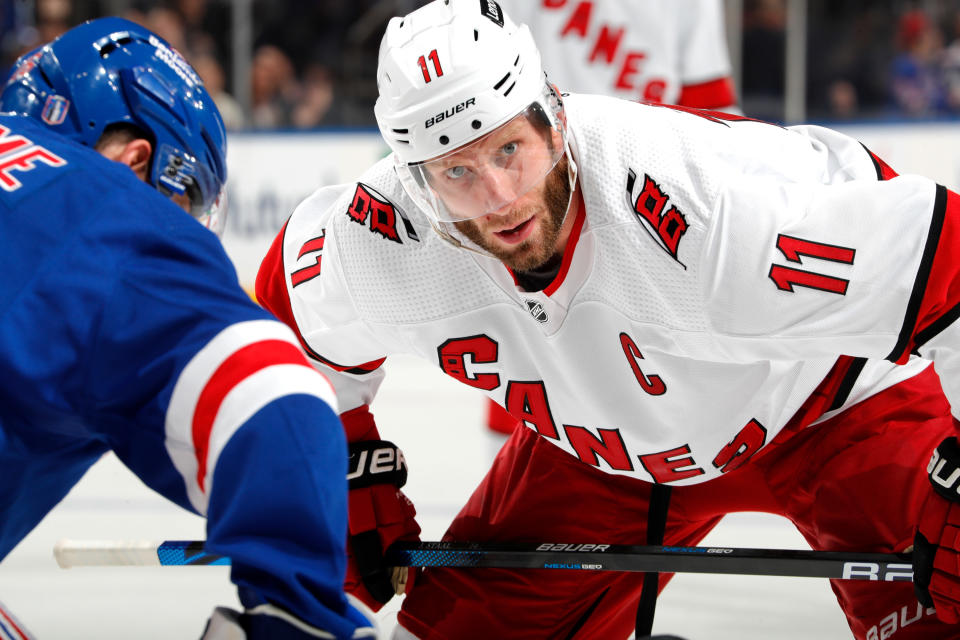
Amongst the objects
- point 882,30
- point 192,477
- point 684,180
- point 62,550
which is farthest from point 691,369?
point 882,30

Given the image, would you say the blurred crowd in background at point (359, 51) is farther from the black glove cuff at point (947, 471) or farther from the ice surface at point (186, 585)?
the black glove cuff at point (947, 471)

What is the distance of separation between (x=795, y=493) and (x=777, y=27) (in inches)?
176

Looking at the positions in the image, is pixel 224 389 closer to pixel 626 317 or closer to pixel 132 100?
pixel 626 317

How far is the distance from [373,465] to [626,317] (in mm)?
615

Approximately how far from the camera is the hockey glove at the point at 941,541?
1694 millimetres

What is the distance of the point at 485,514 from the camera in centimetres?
219

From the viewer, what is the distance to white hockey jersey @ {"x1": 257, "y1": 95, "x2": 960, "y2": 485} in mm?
1603

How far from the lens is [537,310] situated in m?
1.80

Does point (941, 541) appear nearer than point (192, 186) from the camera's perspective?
Yes

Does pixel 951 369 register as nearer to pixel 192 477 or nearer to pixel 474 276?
pixel 474 276

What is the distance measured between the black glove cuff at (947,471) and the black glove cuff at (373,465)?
0.93 metres

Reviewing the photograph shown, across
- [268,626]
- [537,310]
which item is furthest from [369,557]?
[268,626]

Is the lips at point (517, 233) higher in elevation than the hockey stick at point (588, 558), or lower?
higher

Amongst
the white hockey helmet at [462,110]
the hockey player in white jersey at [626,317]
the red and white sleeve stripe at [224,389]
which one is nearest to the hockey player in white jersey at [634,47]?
the hockey player in white jersey at [626,317]
